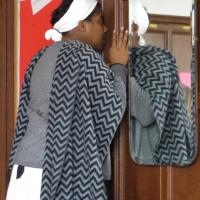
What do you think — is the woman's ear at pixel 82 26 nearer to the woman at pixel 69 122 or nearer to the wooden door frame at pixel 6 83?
the woman at pixel 69 122

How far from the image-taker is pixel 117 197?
5.19ft

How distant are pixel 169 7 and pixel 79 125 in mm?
417

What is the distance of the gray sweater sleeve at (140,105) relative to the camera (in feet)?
4.92

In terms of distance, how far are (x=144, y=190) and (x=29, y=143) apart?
14.4 inches

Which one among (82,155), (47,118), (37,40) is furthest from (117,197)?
(37,40)

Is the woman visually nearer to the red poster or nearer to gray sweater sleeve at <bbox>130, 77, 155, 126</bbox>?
gray sweater sleeve at <bbox>130, 77, 155, 126</bbox>

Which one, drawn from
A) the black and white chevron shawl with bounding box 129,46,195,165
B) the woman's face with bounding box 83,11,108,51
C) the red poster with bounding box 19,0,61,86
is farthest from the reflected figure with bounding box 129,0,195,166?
the red poster with bounding box 19,0,61,86

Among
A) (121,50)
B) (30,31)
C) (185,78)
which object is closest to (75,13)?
(121,50)

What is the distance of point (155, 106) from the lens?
1.49 meters

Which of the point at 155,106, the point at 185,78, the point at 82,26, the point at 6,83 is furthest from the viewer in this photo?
the point at 6,83

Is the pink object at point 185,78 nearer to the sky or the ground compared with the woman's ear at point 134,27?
nearer to the ground

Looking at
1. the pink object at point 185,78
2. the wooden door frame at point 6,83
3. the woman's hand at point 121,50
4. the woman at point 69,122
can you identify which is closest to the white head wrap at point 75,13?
the woman at point 69,122

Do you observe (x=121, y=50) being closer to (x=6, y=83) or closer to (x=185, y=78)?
(x=185, y=78)

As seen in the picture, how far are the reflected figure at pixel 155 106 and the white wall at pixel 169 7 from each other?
3 centimetres
